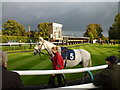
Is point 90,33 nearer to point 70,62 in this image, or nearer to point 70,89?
point 70,62

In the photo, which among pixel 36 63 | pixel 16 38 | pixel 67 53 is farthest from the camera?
pixel 16 38

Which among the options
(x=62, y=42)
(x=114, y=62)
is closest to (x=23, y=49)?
(x=62, y=42)

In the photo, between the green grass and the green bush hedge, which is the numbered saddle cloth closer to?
the green grass

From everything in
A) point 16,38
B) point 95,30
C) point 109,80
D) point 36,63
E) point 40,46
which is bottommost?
point 36,63

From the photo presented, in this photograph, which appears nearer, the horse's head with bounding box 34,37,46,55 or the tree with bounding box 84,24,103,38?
the horse's head with bounding box 34,37,46,55

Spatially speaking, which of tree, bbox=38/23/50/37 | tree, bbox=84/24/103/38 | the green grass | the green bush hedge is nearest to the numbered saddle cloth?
the green grass

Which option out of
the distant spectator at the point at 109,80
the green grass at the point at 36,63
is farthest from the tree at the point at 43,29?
the distant spectator at the point at 109,80

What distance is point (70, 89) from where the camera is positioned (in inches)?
59.8

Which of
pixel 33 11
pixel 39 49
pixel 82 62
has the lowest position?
pixel 82 62

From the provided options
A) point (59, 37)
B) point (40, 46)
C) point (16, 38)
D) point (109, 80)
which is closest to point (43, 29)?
point (59, 37)

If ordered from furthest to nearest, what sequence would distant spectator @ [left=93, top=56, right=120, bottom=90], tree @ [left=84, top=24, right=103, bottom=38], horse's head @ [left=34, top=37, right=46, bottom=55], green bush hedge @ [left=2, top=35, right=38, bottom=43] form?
green bush hedge @ [left=2, top=35, right=38, bottom=43] < tree @ [left=84, top=24, right=103, bottom=38] < horse's head @ [left=34, top=37, right=46, bottom=55] < distant spectator @ [left=93, top=56, right=120, bottom=90]

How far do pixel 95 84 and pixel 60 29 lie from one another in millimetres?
3590

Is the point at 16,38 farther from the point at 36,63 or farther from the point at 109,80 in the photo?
the point at 109,80

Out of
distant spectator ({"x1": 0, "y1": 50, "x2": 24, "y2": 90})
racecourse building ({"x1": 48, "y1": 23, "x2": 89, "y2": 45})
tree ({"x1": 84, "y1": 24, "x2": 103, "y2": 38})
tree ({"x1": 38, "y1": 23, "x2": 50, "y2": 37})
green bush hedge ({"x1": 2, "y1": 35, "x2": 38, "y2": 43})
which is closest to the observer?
distant spectator ({"x1": 0, "y1": 50, "x2": 24, "y2": 90})
